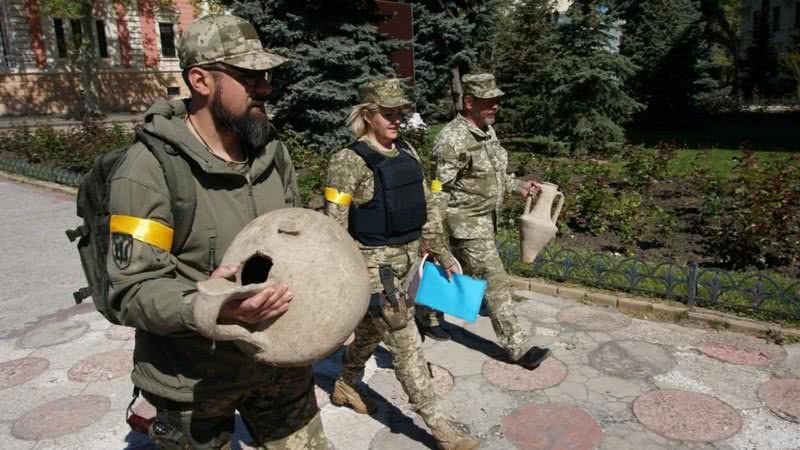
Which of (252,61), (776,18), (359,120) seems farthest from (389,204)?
(776,18)

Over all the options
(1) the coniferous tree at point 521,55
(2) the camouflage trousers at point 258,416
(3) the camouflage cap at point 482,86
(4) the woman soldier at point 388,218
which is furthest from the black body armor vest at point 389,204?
(1) the coniferous tree at point 521,55

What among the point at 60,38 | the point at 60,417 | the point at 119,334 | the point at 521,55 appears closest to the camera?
the point at 60,417

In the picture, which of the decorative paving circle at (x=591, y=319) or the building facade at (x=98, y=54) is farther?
the building facade at (x=98, y=54)

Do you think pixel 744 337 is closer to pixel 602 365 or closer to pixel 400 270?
pixel 602 365

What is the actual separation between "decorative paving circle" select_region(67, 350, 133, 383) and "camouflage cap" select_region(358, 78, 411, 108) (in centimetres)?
287

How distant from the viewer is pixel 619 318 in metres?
5.51

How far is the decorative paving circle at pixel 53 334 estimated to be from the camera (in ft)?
17.3

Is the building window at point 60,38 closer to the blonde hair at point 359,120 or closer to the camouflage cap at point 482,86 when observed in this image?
the camouflage cap at point 482,86

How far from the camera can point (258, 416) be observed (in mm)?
2588

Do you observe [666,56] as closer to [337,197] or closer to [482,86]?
[482,86]

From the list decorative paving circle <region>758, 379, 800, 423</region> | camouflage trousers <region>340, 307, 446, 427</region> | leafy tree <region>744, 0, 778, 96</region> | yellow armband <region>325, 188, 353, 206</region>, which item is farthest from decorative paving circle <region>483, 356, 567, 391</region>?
leafy tree <region>744, 0, 778, 96</region>

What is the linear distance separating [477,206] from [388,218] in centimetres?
123

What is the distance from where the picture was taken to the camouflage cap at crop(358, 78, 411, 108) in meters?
3.64

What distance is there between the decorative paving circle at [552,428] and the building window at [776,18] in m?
47.5
